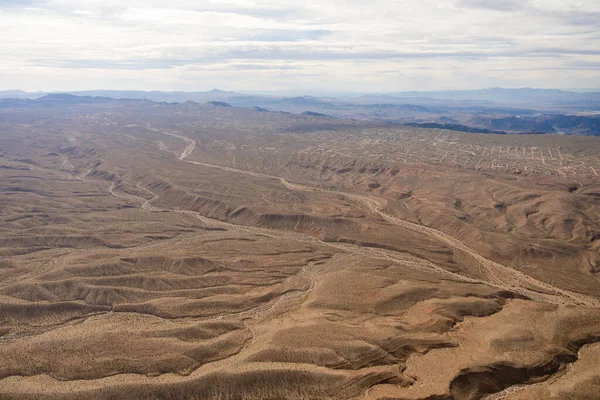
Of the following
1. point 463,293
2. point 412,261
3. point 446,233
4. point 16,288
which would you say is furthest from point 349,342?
point 446,233

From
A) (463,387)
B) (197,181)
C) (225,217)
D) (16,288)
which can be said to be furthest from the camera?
(197,181)

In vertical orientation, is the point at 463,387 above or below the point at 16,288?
below

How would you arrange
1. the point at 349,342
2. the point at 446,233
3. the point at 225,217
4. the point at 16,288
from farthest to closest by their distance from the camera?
1. the point at 225,217
2. the point at 446,233
3. the point at 16,288
4. the point at 349,342

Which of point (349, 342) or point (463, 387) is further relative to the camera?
point (349, 342)

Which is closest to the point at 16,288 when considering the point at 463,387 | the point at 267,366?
the point at 267,366

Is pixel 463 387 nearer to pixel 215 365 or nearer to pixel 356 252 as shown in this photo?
pixel 215 365

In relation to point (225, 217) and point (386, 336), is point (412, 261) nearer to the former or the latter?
point (386, 336)
